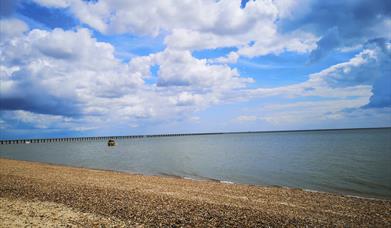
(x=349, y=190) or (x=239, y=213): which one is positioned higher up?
(x=239, y=213)

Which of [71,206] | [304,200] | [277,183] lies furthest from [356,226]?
[277,183]

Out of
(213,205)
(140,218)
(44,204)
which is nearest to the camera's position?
(140,218)

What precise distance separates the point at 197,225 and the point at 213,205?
3.41 m

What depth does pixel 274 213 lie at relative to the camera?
38.3ft

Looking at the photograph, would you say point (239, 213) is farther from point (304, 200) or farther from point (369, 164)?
point (369, 164)

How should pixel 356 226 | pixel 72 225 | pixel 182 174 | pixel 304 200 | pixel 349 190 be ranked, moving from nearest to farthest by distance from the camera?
pixel 72 225
pixel 356 226
pixel 304 200
pixel 349 190
pixel 182 174

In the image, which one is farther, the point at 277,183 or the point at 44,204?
the point at 277,183

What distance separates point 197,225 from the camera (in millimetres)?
9141

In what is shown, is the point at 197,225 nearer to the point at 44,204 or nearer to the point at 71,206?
the point at 71,206

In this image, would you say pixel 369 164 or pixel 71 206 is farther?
pixel 369 164

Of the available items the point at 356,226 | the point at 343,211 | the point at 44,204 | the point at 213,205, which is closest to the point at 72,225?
the point at 44,204

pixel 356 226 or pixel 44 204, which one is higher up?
pixel 44 204

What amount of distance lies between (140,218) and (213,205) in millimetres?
3770

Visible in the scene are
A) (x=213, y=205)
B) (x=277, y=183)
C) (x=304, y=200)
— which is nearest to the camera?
(x=213, y=205)
